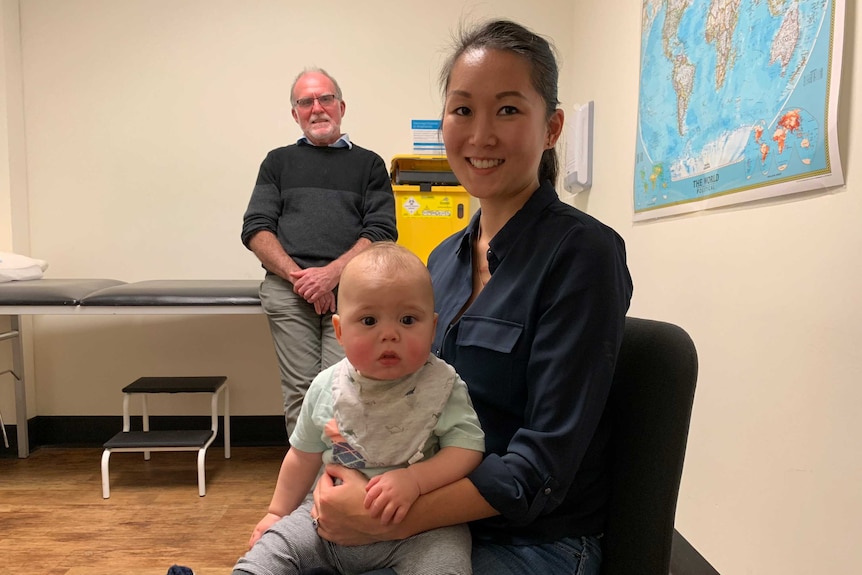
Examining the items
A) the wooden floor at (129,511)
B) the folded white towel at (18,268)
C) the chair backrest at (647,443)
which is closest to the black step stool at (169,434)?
the wooden floor at (129,511)

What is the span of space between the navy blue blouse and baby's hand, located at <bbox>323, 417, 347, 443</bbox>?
0.22 m

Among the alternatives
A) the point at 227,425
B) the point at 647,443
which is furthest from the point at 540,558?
the point at 227,425

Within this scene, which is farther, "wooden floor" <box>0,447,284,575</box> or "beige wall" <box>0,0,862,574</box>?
"beige wall" <box>0,0,862,574</box>

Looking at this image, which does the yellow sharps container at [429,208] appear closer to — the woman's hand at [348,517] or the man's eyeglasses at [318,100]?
the man's eyeglasses at [318,100]

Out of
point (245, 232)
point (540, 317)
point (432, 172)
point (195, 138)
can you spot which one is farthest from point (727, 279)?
point (195, 138)

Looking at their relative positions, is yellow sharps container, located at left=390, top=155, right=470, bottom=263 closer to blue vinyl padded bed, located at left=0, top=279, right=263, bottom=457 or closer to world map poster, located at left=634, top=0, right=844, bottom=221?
blue vinyl padded bed, located at left=0, top=279, right=263, bottom=457

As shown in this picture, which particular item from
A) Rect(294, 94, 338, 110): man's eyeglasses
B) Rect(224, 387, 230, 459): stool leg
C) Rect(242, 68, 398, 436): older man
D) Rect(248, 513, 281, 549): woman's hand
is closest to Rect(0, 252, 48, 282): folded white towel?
Rect(224, 387, 230, 459): stool leg

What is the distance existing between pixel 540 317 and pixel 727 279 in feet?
3.66

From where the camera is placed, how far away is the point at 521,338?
0.87 meters

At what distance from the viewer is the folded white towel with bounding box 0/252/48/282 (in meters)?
2.88

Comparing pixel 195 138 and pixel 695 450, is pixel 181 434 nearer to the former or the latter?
pixel 195 138

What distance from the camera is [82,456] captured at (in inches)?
126

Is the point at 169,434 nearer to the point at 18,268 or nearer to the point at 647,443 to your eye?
the point at 18,268

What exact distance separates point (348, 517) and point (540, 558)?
0.93 feet
